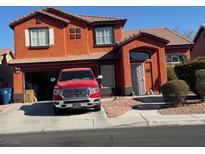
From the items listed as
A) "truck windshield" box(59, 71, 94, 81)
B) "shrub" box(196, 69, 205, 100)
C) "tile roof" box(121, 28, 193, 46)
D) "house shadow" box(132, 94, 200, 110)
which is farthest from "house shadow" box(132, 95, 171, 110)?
"tile roof" box(121, 28, 193, 46)

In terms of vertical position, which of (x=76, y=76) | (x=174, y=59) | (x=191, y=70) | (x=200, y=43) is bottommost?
(x=76, y=76)

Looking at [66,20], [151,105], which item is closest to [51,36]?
[66,20]

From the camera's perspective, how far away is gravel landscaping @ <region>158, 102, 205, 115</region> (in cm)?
1656

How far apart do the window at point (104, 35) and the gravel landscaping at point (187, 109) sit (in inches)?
463

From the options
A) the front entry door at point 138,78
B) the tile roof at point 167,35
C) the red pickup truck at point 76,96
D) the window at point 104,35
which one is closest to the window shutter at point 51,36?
the window at point 104,35

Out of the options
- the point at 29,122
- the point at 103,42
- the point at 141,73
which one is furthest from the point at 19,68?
the point at 29,122

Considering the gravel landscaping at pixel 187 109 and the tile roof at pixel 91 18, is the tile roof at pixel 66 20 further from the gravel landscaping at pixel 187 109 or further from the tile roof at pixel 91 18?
the gravel landscaping at pixel 187 109

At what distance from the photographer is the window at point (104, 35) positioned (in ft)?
94.7

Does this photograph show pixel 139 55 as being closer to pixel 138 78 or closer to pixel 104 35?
pixel 138 78

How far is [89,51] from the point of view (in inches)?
1137

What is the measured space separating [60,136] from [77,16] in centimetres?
1775

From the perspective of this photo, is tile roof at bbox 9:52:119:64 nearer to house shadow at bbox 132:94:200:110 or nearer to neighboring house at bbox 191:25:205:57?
house shadow at bbox 132:94:200:110

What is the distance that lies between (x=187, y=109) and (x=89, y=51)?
1292cm

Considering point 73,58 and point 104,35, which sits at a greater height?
point 104,35
